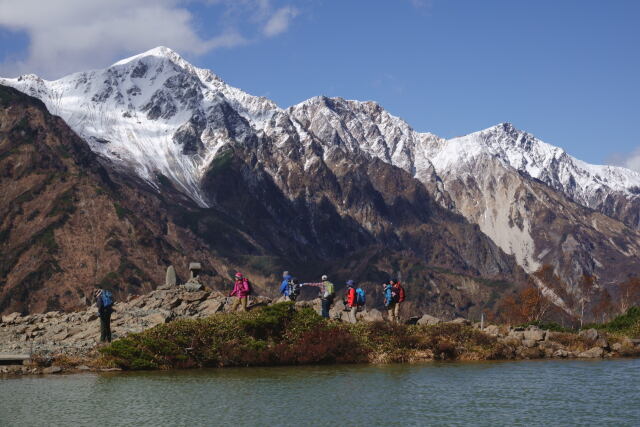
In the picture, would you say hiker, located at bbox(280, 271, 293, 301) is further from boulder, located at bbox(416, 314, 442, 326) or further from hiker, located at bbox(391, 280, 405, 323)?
boulder, located at bbox(416, 314, 442, 326)

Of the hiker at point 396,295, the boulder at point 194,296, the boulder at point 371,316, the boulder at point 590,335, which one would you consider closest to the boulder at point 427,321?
the boulder at point 371,316

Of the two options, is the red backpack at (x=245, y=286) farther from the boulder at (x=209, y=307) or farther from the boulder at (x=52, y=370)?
the boulder at (x=52, y=370)

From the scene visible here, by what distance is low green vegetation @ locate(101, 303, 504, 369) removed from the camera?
5859 centimetres

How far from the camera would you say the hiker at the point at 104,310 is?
196 feet

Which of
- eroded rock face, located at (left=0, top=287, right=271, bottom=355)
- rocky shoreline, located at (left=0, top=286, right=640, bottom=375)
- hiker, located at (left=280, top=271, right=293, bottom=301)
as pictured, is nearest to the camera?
rocky shoreline, located at (left=0, top=286, right=640, bottom=375)

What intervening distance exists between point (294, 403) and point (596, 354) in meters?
33.4

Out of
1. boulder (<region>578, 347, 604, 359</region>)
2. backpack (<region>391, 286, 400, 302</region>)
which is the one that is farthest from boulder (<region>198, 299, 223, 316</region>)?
boulder (<region>578, 347, 604, 359</region>)

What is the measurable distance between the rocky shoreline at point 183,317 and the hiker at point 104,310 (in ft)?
2.95

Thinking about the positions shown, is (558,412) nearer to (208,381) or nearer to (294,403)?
(294,403)

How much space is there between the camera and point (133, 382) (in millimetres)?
51750

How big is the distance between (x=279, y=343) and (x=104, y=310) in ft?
40.5

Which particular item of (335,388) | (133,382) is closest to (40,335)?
(133,382)

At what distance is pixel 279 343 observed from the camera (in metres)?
61.8

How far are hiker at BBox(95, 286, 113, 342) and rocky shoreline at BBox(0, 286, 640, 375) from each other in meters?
0.90
